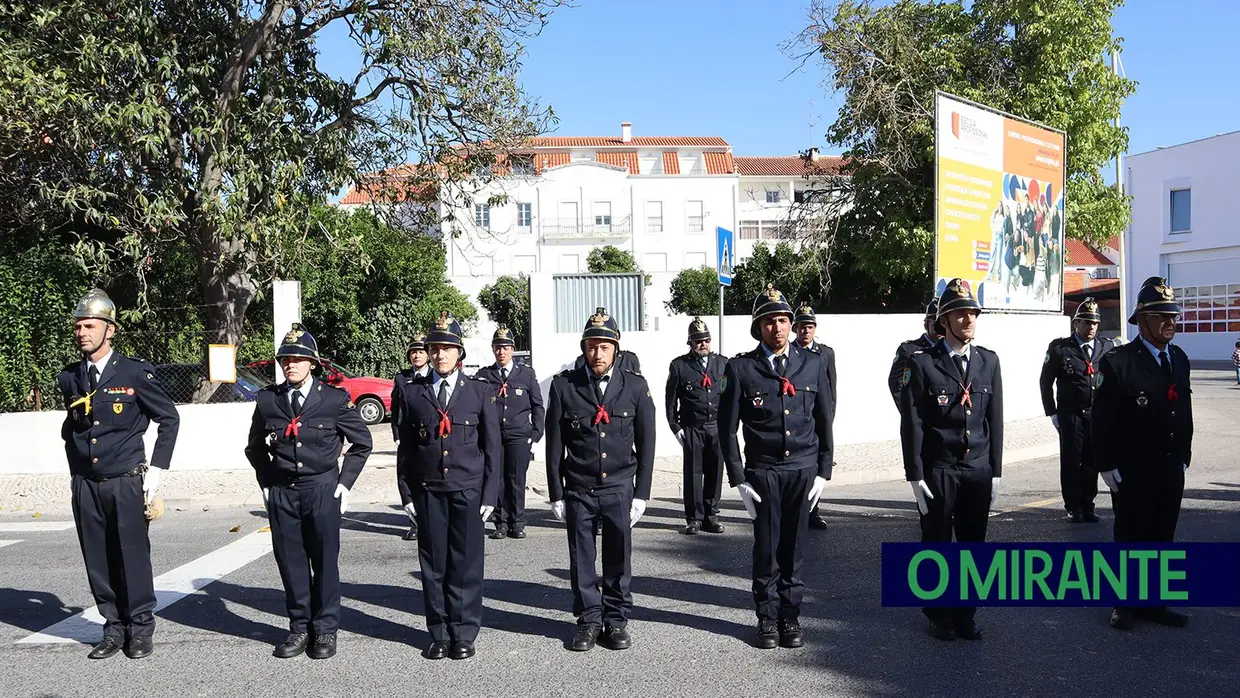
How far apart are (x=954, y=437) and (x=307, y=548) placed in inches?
153

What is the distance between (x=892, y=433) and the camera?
616 inches

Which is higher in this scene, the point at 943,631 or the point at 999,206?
the point at 999,206

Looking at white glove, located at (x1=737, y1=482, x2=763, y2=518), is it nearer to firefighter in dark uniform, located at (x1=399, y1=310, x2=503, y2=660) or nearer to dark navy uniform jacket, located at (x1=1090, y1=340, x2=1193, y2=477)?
firefighter in dark uniform, located at (x1=399, y1=310, x2=503, y2=660)

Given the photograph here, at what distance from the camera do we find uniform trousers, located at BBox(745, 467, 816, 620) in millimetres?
5680

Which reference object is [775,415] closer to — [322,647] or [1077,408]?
[322,647]

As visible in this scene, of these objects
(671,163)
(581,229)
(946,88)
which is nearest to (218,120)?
(946,88)

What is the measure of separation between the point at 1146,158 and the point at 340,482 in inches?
1901

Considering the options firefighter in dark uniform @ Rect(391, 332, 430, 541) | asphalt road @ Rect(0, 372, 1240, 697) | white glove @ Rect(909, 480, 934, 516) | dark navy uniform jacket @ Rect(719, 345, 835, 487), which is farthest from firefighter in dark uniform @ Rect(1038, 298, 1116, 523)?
firefighter in dark uniform @ Rect(391, 332, 430, 541)

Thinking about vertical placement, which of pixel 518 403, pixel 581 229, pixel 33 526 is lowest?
pixel 33 526

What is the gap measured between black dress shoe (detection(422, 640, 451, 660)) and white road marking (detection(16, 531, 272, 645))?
6.48 feet

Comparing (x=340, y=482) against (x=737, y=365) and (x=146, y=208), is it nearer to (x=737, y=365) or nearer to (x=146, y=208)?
(x=737, y=365)

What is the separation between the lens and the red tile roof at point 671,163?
71.8 metres

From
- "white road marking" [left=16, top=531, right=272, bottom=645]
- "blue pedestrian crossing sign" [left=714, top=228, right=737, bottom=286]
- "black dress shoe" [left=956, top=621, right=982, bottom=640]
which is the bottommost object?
"white road marking" [left=16, top=531, right=272, bottom=645]

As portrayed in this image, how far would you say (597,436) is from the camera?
587cm
